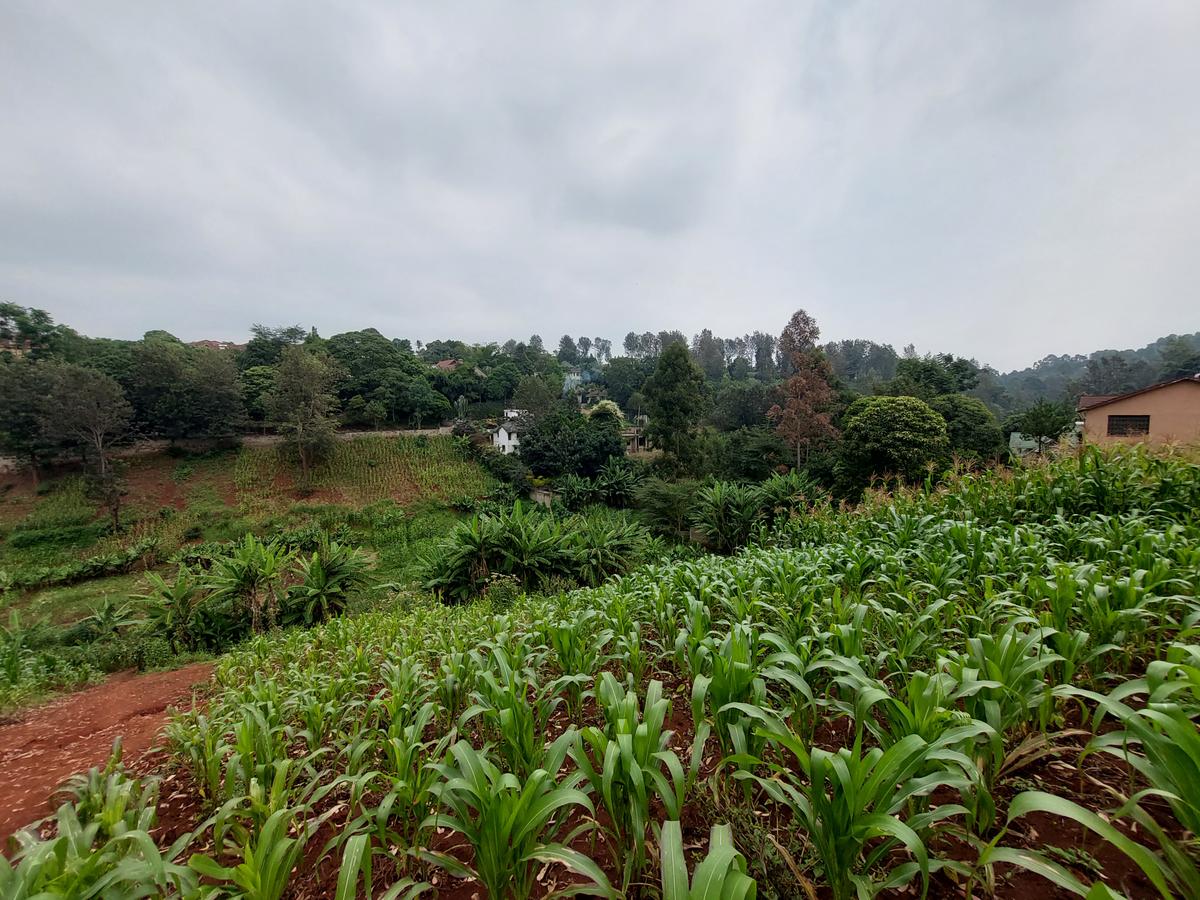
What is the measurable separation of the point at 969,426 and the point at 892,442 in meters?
8.97

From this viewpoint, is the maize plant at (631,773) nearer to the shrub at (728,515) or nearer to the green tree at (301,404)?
the shrub at (728,515)

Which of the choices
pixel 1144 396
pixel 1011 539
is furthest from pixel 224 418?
pixel 1144 396

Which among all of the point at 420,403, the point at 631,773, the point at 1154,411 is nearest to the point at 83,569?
the point at 420,403

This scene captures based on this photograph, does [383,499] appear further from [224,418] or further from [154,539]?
[224,418]

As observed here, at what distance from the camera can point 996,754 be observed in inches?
55.1

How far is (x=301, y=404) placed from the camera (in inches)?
904

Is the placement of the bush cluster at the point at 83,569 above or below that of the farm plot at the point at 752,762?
below

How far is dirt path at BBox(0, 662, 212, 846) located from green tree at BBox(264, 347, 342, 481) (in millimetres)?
20012

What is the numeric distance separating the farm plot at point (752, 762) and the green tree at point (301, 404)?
23037 mm

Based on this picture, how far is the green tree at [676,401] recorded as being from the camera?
71.3 feet

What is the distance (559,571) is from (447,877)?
5849 millimetres

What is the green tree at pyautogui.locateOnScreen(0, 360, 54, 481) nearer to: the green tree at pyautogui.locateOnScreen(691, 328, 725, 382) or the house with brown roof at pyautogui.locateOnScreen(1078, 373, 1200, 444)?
the house with brown roof at pyautogui.locateOnScreen(1078, 373, 1200, 444)

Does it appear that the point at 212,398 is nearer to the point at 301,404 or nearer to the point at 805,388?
the point at 301,404

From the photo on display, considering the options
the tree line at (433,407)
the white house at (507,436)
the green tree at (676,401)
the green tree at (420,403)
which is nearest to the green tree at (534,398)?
the tree line at (433,407)
